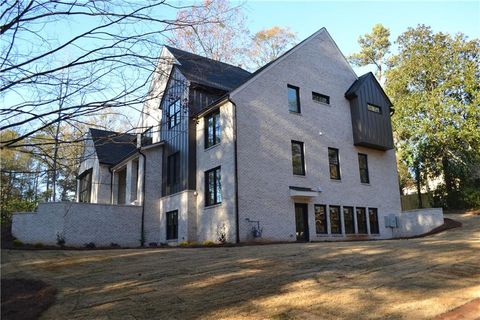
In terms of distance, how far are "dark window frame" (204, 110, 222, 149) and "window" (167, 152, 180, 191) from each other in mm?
2221

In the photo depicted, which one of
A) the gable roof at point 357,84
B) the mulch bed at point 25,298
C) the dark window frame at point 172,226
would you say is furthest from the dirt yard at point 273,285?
the gable roof at point 357,84

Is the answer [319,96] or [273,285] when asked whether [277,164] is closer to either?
[319,96]

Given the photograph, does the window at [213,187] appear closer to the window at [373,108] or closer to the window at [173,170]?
the window at [173,170]

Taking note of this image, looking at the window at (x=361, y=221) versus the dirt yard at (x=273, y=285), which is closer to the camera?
the dirt yard at (x=273, y=285)

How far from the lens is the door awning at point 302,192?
16.7m

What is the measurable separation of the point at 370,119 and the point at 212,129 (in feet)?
31.3

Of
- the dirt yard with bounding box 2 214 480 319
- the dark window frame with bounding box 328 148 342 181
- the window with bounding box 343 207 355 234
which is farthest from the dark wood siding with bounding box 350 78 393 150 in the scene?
the dirt yard with bounding box 2 214 480 319

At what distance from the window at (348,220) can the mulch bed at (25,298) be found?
588 inches

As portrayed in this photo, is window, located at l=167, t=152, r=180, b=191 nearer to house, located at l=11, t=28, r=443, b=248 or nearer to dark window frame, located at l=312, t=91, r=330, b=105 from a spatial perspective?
house, located at l=11, t=28, r=443, b=248

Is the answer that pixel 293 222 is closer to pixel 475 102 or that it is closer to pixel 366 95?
pixel 366 95

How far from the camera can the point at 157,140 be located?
21.7 metres

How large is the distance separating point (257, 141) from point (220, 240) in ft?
15.1

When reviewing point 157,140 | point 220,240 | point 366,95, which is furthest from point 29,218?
point 366,95

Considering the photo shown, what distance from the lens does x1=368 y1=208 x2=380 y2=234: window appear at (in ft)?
66.7
